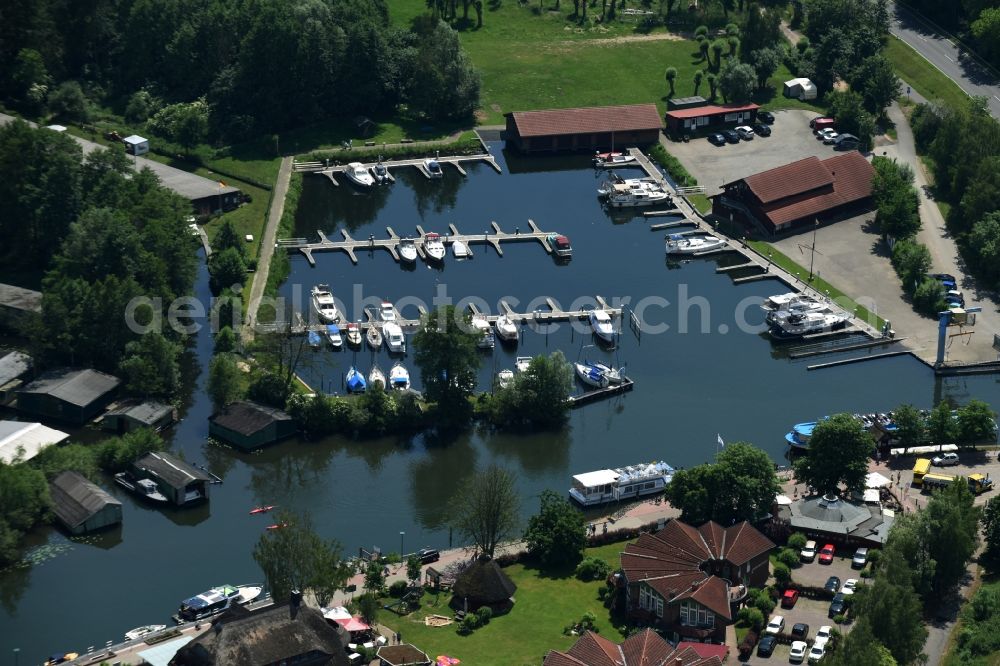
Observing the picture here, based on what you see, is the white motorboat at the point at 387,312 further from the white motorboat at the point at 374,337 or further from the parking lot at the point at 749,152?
the parking lot at the point at 749,152

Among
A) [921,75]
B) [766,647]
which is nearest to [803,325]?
[766,647]

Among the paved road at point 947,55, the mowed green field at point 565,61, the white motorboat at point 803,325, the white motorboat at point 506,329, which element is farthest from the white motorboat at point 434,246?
the paved road at point 947,55

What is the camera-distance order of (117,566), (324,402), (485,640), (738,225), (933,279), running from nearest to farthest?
(485,640), (117,566), (324,402), (933,279), (738,225)

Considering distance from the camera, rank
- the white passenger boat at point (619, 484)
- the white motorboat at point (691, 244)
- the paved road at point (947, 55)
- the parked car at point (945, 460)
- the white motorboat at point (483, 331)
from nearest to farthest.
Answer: the white passenger boat at point (619, 484), the parked car at point (945, 460), the white motorboat at point (483, 331), the white motorboat at point (691, 244), the paved road at point (947, 55)

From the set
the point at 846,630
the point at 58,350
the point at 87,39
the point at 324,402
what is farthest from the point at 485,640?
the point at 87,39

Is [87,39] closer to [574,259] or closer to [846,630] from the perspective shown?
[574,259]

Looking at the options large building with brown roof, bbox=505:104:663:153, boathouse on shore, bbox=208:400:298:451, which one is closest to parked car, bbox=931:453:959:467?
boathouse on shore, bbox=208:400:298:451
